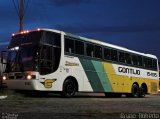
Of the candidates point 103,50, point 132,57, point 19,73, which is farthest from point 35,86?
point 132,57

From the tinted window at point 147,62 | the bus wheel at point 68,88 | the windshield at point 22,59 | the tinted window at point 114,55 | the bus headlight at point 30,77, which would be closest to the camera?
the bus headlight at point 30,77

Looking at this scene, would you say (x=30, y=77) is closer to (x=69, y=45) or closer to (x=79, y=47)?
(x=69, y=45)

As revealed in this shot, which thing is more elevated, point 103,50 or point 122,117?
point 103,50

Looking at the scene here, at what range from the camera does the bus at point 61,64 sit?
65.0 feet

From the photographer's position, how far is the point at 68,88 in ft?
70.0

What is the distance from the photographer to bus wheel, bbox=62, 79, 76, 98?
21.0 metres

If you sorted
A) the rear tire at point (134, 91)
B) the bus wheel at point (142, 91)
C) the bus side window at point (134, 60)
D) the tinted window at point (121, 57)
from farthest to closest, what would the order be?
1. the bus wheel at point (142, 91)
2. the bus side window at point (134, 60)
3. the rear tire at point (134, 91)
4. the tinted window at point (121, 57)

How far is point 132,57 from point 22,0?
8629mm

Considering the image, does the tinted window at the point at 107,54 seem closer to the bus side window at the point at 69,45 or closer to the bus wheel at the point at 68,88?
the bus side window at the point at 69,45

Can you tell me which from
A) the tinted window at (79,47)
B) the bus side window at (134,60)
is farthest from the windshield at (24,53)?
the bus side window at (134,60)

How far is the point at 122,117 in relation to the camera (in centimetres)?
1111

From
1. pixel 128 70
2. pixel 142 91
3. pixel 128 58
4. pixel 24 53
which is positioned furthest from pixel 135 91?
pixel 24 53

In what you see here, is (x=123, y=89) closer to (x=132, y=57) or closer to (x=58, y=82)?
(x=132, y=57)

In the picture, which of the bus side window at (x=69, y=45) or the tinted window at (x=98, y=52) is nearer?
the bus side window at (x=69, y=45)
